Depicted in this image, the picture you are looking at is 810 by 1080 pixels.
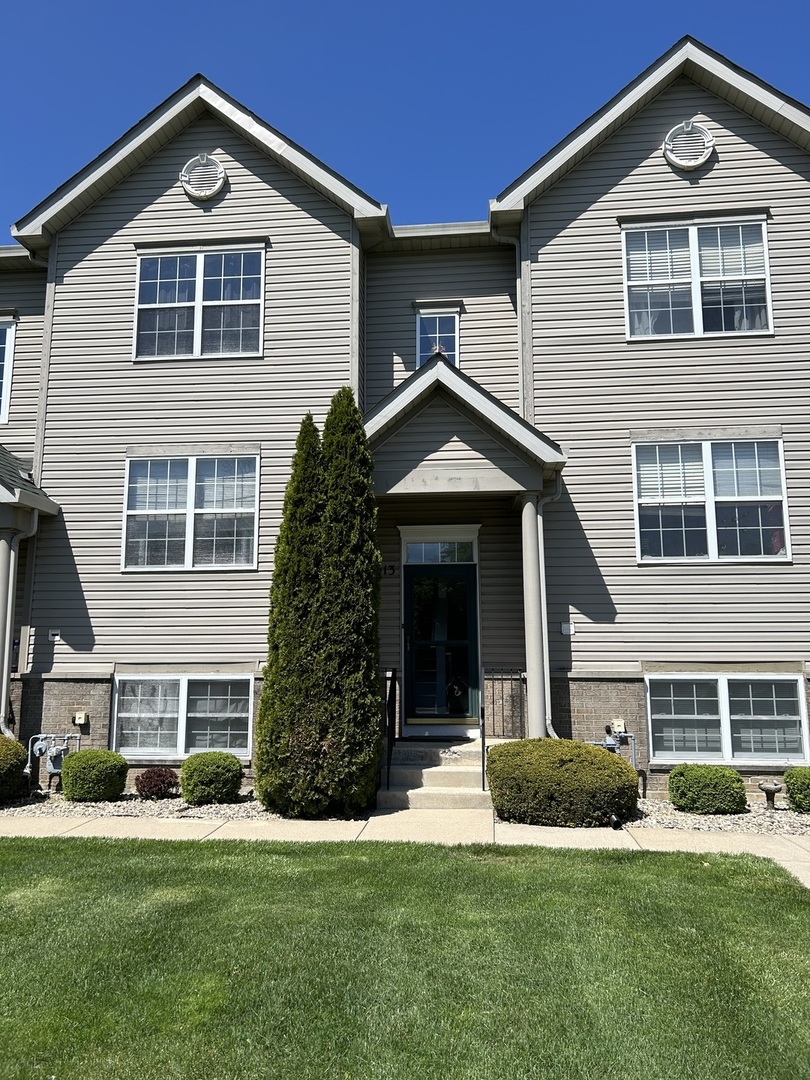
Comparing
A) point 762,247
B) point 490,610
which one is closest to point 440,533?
point 490,610

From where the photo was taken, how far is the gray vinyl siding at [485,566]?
11.4 meters

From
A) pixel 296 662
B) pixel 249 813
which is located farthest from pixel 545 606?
pixel 249 813

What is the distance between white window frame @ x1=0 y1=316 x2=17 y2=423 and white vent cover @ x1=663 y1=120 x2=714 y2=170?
10.4 m

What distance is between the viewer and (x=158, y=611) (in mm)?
11453

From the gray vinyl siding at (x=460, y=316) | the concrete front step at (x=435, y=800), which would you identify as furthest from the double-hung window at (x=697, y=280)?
the concrete front step at (x=435, y=800)

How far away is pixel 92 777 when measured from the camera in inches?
392

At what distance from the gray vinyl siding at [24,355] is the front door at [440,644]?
21.0 ft

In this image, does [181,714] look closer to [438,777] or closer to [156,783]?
[156,783]

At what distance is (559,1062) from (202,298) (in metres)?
11.0

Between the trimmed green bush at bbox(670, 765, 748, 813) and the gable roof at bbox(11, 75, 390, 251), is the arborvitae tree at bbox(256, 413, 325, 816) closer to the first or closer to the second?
the trimmed green bush at bbox(670, 765, 748, 813)

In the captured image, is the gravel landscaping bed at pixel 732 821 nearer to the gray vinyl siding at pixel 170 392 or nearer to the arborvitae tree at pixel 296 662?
the arborvitae tree at pixel 296 662

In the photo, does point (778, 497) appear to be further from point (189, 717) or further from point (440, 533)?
point (189, 717)

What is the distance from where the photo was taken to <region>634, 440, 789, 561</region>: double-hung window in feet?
35.2

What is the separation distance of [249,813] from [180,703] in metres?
2.48
